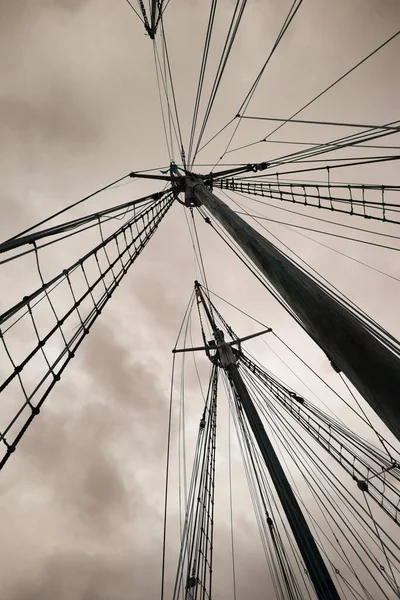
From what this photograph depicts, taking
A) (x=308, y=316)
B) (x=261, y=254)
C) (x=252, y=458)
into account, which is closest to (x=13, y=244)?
(x=261, y=254)

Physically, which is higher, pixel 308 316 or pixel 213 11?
pixel 213 11

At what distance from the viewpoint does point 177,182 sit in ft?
34.0

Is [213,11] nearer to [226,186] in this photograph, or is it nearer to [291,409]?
[226,186]

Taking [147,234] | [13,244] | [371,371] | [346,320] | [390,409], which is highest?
[147,234]

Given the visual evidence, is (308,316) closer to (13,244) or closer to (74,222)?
(13,244)

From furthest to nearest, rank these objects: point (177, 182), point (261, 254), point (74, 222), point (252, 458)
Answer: point (252, 458) < point (177, 182) < point (74, 222) < point (261, 254)

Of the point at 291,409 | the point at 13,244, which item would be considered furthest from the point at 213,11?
the point at 291,409

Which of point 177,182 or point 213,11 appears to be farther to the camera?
point 177,182

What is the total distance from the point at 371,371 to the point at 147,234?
7502mm

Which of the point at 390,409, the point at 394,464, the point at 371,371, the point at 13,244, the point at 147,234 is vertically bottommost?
the point at 390,409

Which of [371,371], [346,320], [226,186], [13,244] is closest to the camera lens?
[371,371]

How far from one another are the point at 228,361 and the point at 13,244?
1167 cm

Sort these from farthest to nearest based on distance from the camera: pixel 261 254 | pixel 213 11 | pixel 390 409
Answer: pixel 213 11 → pixel 261 254 → pixel 390 409

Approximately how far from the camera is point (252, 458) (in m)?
11.9
